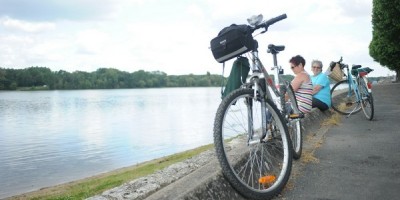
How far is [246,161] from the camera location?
4.13 meters

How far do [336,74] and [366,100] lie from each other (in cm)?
127

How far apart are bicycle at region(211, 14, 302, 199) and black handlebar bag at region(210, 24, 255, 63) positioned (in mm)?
12

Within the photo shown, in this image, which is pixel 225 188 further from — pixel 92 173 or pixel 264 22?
pixel 92 173

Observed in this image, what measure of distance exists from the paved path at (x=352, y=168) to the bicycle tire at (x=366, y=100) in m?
1.98

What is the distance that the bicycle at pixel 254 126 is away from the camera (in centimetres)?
316

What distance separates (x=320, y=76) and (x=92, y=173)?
11892mm

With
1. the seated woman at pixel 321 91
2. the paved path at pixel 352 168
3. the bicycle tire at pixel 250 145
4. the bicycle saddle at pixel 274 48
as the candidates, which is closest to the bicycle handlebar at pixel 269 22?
the bicycle tire at pixel 250 145

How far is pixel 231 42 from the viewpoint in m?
3.43

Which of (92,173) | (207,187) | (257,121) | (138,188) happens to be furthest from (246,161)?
(92,173)

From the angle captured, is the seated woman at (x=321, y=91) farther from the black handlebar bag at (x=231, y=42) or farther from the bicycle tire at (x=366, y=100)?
the black handlebar bag at (x=231, y=42)

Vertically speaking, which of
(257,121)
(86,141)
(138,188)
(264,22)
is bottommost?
(86,141)

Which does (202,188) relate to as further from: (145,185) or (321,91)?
(321,91)

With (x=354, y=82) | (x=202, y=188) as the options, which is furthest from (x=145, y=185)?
(x=354, y=82)

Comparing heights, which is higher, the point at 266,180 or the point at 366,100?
the point at 366,100
